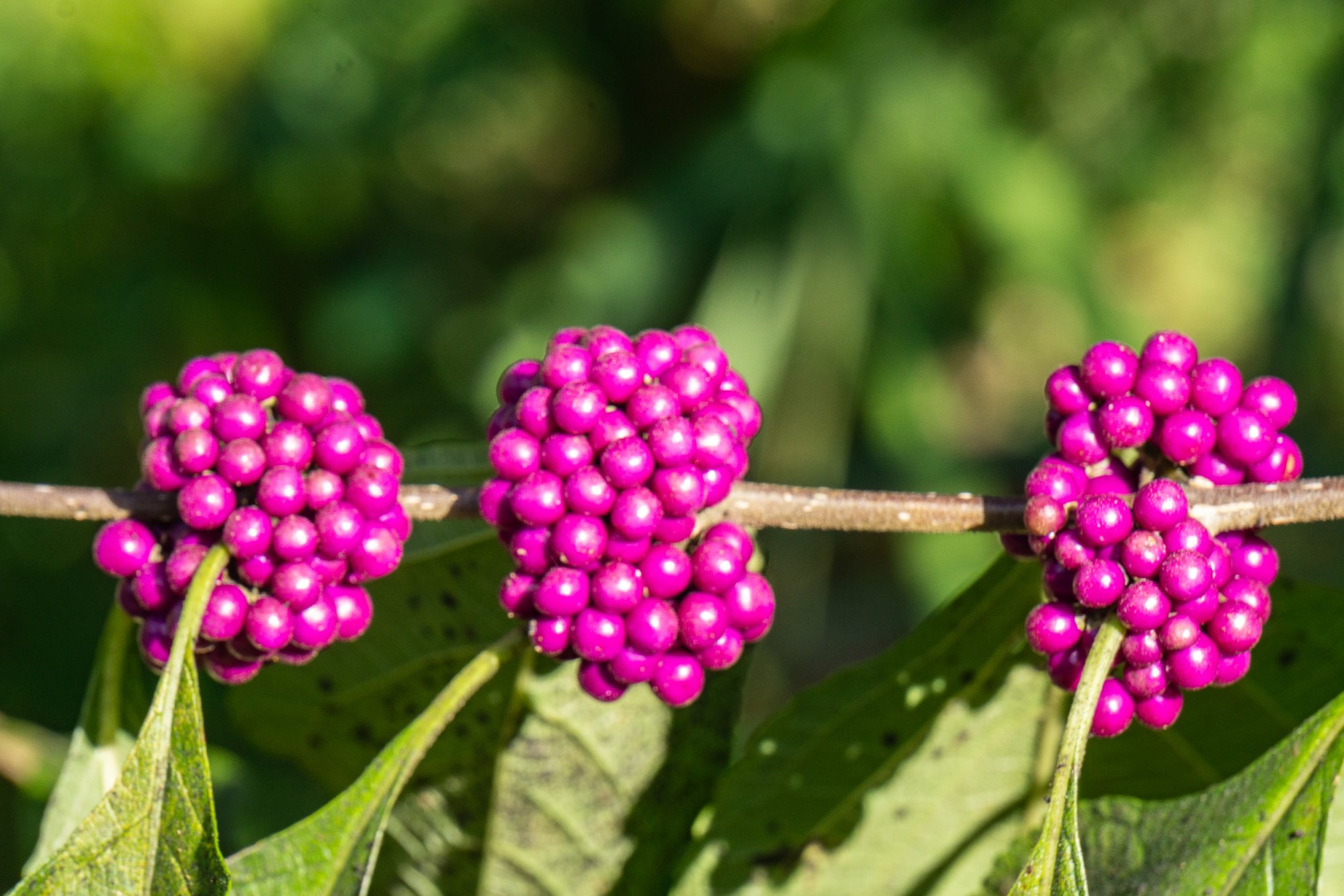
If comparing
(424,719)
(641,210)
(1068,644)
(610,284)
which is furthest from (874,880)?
(641,210)

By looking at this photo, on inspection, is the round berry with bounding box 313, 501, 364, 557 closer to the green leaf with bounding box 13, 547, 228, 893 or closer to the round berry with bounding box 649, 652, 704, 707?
the green leaf with bounding box 13, 547, 228, 893

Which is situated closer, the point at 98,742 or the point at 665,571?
the point at 665,571

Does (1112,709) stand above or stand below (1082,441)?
below

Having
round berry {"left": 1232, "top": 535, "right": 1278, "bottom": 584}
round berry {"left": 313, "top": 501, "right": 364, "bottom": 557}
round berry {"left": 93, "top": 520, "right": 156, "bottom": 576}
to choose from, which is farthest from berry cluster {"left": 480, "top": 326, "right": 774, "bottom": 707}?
round berry {"left": 1232, "top": 535, "right": 1278, "bottom": 584}

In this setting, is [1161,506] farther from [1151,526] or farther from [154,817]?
[154,817]

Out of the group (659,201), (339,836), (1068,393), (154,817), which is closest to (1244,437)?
(1068,393)

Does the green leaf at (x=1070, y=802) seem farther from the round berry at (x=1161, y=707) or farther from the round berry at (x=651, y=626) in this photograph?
the round berry at (x=651, y=626)
